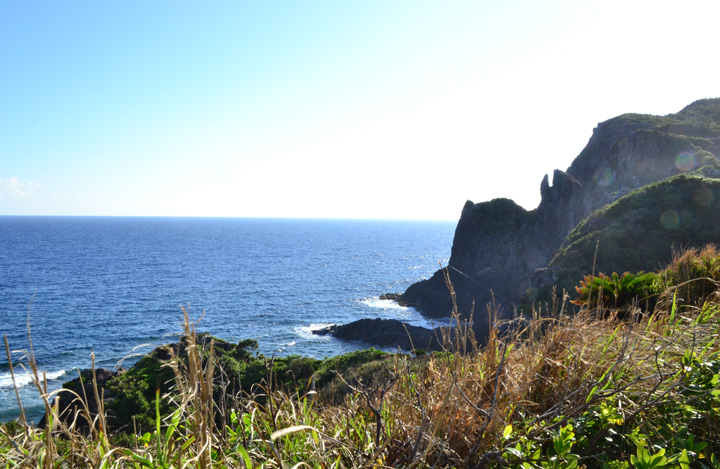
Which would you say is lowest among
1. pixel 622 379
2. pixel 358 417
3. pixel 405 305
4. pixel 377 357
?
pixel 405 305

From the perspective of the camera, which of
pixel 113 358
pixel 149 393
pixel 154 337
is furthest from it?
pixel 154 337

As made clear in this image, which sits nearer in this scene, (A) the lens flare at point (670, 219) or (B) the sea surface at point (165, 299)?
(A) the lens flare at point (670, 219)

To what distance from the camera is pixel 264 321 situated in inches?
1799

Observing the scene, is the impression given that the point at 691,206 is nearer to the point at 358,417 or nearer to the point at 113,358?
the point at 358,417

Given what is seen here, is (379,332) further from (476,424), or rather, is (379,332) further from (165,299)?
(476,424)

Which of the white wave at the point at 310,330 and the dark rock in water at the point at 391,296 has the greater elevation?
the dark rock in water at the point at 391,296

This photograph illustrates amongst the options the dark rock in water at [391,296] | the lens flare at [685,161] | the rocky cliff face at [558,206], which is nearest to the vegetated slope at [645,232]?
the lens flare at [685,161]

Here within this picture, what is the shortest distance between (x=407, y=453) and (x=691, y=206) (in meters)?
35.8

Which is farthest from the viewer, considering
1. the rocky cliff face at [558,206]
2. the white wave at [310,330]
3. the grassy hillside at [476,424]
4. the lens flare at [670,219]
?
the rocky cliff face at [558,206]

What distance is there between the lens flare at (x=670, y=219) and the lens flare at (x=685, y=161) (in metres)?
15.4

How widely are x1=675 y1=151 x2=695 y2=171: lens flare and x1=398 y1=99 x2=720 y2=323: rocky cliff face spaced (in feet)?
0.32

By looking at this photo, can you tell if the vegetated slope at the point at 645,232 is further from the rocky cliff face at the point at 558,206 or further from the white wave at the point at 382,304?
the white wave at the point at 382,304

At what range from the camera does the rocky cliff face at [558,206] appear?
46594mm

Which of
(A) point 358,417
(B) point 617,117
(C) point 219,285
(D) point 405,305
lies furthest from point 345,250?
(A) point 358,417
